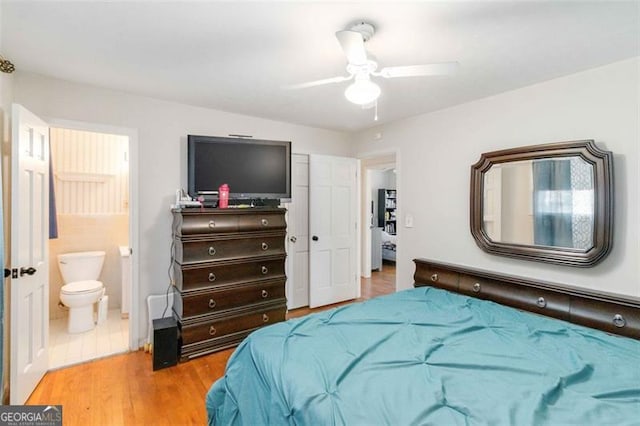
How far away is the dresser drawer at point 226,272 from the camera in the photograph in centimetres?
270

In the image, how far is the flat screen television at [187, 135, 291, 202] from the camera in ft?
9.86

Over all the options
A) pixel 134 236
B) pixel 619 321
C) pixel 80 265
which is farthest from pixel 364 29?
pixel 80 265

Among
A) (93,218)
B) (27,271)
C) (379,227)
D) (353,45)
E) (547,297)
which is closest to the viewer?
(353,45)

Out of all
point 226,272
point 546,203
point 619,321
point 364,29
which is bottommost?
point 619,321

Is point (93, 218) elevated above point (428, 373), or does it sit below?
above

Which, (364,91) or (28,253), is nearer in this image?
(364,91)

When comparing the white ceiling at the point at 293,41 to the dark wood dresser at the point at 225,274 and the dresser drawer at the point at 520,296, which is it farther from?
the dresser drawer at the point at 520,296

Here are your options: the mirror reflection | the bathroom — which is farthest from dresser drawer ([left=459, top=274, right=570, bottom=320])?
the bathroom

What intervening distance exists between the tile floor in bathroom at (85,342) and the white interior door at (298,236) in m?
1.85

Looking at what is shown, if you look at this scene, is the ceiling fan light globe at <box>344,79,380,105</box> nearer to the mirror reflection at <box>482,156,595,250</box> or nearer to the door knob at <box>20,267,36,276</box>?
the mirror reflection at <box>482,156,595,250</box>

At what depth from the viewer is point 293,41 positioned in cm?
186

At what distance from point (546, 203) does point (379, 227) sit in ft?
14.8

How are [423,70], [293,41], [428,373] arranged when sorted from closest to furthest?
[428,373] → [423,70] → [293,41]

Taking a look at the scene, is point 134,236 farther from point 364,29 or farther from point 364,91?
point 364,29
